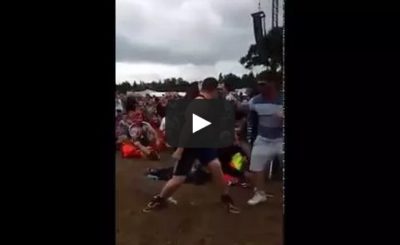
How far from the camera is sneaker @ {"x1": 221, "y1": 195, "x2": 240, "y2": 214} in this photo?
2.34 meters

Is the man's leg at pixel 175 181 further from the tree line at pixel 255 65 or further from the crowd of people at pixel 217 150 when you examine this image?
Answer: the tree line at pixel 255 65

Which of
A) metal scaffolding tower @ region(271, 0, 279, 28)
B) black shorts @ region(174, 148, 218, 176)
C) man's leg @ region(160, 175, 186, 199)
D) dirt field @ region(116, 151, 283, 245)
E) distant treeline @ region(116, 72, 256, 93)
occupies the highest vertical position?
metal scaffolding tower @ region(271, 0, 279, 28)

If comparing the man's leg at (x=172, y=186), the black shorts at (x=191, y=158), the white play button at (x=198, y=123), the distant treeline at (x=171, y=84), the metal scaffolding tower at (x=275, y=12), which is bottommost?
the man's leg at (x=172, y=186)

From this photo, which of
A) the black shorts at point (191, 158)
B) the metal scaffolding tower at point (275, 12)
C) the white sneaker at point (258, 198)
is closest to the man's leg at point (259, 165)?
the white sneaker at point (258, 198)

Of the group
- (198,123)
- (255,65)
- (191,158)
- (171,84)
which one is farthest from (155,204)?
(255,65)

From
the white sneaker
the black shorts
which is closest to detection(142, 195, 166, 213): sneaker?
the black shorts

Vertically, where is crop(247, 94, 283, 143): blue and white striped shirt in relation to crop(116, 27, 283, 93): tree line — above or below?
below

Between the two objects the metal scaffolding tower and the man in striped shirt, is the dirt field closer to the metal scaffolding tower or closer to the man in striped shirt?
the man in striped shirt

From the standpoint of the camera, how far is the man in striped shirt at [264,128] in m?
2.29

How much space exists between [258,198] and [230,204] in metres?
0.12

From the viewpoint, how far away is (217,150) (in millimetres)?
2312

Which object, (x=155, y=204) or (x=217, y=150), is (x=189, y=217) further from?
(x=217, y=150)
